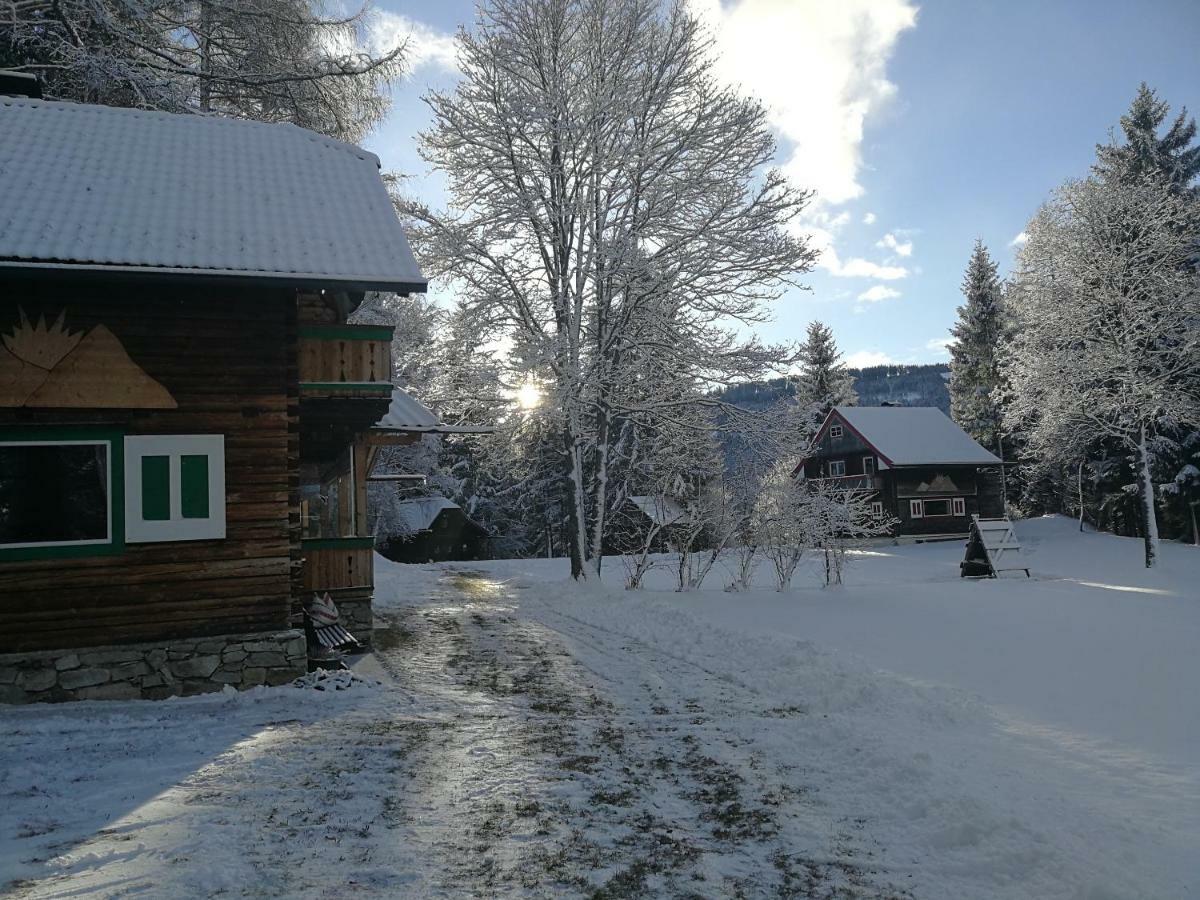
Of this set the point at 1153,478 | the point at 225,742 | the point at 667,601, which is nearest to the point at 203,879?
the point at 225,742

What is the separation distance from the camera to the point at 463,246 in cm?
1939

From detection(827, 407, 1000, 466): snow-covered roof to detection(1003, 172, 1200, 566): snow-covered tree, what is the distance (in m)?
15.7

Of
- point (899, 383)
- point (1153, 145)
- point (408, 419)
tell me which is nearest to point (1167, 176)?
point (1153, 145)

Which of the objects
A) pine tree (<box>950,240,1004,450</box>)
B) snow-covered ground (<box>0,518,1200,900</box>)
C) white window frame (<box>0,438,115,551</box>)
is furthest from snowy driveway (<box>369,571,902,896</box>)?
pine tree (<box>950,240,1004,450</box>)

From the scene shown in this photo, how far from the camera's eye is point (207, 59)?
A: 16250 mm

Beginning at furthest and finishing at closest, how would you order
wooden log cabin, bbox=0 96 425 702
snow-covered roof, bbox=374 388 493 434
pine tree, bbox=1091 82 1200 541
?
pine tree, bbox=1091 82 1200 541
snow-covered roof, bbox=374 388 493 434
wooden log cabin, bbox=0 96 425 702

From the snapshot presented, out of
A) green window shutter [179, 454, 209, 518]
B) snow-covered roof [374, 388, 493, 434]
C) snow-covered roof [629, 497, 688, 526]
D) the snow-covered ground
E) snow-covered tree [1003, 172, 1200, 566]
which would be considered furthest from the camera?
snow-covered tree [1003, 172, 1200, 566]

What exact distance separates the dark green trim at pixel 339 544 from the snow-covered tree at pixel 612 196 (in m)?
6.52

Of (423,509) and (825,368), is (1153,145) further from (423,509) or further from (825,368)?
(423,509)

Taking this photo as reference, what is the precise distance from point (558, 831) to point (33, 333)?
8.03m

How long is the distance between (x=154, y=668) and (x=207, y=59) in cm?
1306

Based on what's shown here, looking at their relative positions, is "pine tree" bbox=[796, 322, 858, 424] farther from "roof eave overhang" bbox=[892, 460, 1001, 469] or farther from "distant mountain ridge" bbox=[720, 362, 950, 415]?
"distant mountain ridge" bbox=[720, 362, 950, 415]

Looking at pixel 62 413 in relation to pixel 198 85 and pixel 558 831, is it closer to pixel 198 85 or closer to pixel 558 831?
pixel 558 831

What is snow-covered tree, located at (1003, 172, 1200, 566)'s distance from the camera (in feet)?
75.7
